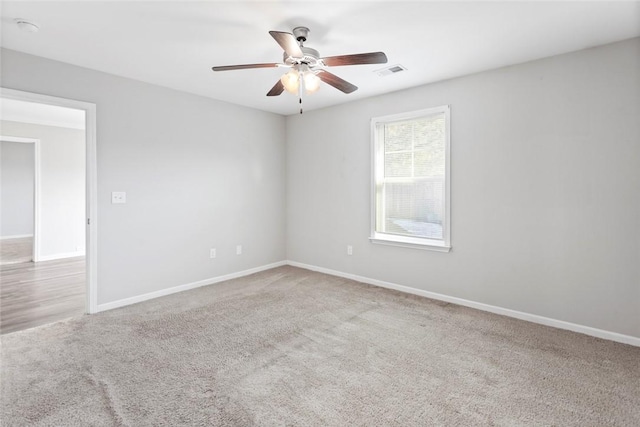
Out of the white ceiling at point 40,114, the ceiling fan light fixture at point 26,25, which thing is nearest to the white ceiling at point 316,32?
the ceiling fan light fixture at point 26,25

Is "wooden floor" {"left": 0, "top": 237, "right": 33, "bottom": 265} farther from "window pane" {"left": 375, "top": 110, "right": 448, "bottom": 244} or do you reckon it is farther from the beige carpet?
"window pane" {"left": 375, "top": 110, "right": 448, "bottom": 244}

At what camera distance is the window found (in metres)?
3.73

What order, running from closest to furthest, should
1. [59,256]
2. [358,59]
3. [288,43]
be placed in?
[288,43], [358,59], [59,256]

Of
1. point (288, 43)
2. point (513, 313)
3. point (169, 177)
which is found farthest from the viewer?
point (169, 177)

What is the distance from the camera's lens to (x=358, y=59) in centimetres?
226

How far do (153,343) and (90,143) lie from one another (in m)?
2.11

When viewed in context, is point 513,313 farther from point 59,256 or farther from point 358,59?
point 59,256

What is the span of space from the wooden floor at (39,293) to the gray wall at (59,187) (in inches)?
22.7

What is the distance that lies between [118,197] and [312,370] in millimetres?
2756

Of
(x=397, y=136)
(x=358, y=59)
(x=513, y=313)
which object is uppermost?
(x=358, y=59)

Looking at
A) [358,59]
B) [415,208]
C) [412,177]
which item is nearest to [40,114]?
[358,59]

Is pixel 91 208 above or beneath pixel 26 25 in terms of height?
beneath

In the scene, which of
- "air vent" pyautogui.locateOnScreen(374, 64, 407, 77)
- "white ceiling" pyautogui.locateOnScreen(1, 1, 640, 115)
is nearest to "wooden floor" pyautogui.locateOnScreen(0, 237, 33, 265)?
"white ceiling" pyautogui.locateOnScreen(1, 1, 640, 115)

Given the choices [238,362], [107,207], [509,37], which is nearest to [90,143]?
[107,207]
